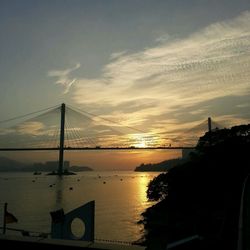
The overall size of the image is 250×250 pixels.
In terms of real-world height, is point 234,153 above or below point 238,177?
above

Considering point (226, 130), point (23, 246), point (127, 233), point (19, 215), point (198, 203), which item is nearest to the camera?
point (23, 246)

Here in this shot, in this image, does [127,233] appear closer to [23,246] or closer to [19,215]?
[19,215]

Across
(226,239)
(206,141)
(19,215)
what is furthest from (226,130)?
(226,239)

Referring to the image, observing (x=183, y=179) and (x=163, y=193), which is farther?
(x=163, y=193)

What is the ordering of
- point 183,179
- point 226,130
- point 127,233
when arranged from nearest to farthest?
point 127,233
point 183,179
point 226,130

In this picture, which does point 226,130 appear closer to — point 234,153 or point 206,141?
point 206,141

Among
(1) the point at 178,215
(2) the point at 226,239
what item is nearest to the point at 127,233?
(1) the point at 178,215

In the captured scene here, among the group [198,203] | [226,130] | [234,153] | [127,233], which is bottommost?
[127,233]
